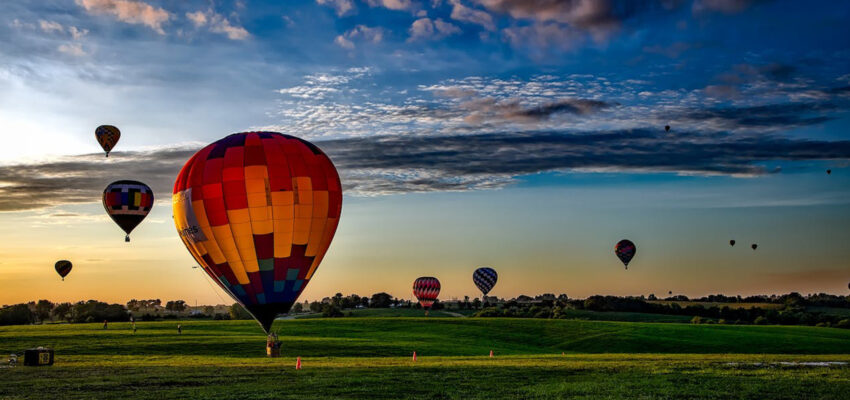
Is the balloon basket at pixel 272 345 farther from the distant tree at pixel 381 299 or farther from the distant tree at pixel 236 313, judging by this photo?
the distant tree at pixel 381 299

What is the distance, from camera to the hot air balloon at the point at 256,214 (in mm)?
38625

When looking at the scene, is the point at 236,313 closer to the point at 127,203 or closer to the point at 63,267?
the point at 63,267

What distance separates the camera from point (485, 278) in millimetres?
116938

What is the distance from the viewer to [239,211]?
3853 centimetres

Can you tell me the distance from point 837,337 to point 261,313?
218ft

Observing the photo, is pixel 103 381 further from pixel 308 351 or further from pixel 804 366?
pixel 804 366

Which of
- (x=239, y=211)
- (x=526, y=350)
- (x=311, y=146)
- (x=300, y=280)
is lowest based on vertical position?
(x=526, y=350)

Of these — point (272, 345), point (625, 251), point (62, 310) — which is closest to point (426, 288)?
point (625, 251)

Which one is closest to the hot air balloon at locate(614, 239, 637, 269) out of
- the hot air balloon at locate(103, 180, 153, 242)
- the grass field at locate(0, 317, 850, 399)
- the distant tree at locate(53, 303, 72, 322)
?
the grass field at locate(0, 317, 850, 399)

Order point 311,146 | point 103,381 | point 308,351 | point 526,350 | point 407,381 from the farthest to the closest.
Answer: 1. point 526,350
2. point 308,351
3. point 311,146
4. point 103,381
5. point 407,381

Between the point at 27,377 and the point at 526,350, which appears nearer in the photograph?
the point at 27,377

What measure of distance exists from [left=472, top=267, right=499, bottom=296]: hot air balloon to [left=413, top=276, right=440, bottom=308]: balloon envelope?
6198 millimetres

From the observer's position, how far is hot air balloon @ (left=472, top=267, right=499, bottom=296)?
117000 mm

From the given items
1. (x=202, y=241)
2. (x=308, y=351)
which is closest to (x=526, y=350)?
(x=308, y=351)
